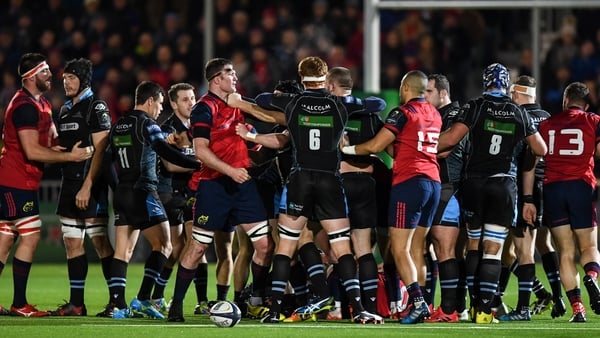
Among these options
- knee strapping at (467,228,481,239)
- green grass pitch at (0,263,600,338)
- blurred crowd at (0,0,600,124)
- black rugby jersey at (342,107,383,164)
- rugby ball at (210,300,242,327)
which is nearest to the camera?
green grass pitch at (0,263,600,338)

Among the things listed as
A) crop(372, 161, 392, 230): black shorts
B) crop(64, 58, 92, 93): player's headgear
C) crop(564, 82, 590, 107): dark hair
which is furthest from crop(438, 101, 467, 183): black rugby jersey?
crop(64, 58, 92, 93): player's headgear

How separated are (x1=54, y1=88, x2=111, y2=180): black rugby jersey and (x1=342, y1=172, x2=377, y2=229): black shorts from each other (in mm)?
Result: 2364

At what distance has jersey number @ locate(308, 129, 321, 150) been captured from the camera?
11.0 meters

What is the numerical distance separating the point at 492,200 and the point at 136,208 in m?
3.17

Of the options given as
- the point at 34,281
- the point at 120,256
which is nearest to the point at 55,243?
the point at 34,281

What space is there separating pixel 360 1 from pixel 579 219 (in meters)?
11.5

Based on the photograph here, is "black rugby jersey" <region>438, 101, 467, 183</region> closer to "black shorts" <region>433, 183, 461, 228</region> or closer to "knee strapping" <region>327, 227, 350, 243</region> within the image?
"black shorts" <region>433, 183, 461, 228</region>

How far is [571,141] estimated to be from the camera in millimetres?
11766

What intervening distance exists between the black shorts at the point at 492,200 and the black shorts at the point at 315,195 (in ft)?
3.83

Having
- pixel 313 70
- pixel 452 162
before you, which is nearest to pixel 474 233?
pixel 452 162

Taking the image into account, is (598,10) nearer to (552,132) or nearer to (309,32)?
(309,32)

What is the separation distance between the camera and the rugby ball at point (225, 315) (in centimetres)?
1071

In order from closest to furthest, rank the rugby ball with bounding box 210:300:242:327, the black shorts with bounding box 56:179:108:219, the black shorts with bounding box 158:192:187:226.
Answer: the rugby ball with bounding box 210:300:242:327 → the black shorts with bounding box 56:179:108:219 → the black shorts with bounding box 158:192:187:226

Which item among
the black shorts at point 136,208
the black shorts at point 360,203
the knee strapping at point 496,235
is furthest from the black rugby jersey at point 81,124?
the knee strapping at point 496,235
